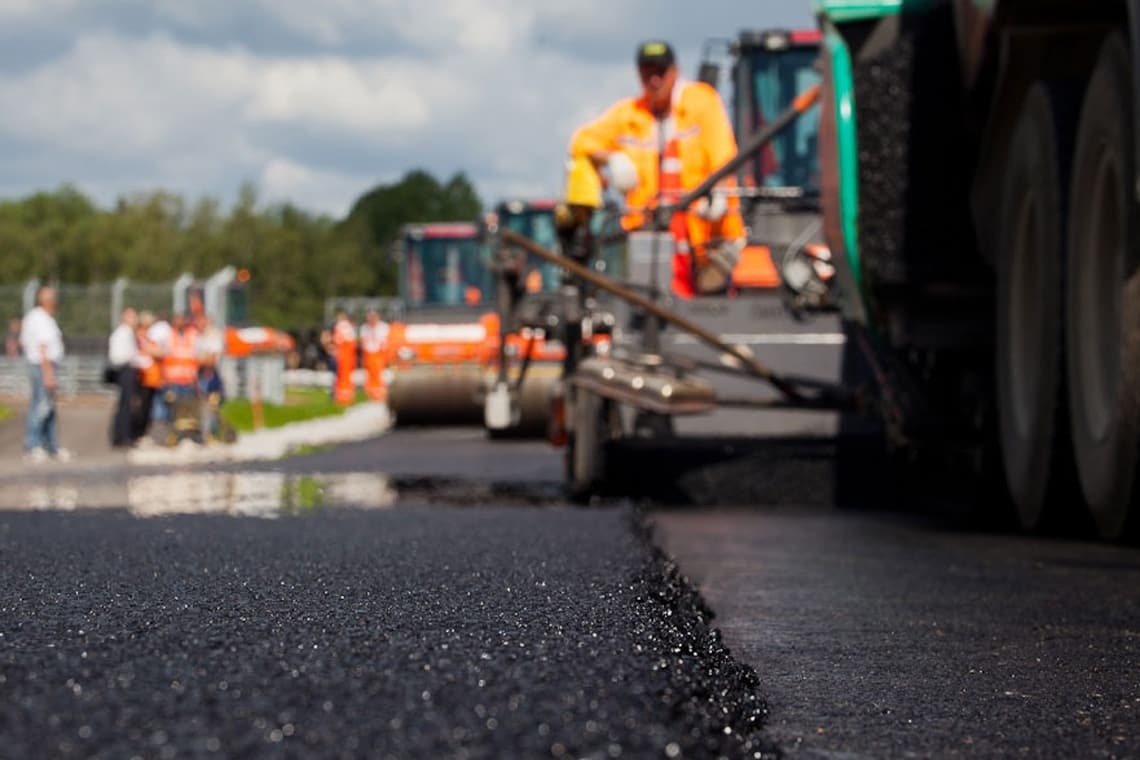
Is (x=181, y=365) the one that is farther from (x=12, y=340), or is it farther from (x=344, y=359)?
(x=344, y=359)

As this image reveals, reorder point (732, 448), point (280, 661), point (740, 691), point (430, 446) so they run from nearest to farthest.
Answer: point (280, 661), point (740, 691), point (732, 448), point (430, 446)

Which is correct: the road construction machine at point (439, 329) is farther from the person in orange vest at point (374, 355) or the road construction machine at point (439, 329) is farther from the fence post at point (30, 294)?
the person in orange vest at point (374, 355)

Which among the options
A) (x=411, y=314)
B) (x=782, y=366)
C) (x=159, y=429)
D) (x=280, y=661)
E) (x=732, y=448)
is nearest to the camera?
(x=280, y=661)

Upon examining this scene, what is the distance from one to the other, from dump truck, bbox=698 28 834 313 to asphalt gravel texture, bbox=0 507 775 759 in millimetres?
3799

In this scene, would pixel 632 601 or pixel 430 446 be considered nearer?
pixel 632 601

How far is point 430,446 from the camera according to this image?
49.6 feet

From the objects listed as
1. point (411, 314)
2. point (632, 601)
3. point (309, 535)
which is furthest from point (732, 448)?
point (411, 314)

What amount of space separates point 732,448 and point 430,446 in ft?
25.0

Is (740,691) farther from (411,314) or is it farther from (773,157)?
(411,314)

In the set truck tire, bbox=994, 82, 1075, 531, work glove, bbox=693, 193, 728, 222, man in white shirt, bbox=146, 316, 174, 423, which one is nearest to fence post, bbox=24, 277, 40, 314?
man in white shirt, bbox=146, 316, 174, 423

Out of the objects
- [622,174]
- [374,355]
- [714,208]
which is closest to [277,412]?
[374,355]

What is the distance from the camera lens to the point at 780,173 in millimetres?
10367

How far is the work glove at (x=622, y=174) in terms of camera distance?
25.3ft

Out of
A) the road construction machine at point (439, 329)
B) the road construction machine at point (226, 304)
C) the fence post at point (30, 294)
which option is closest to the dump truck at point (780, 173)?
the road construction machine at point (439, 329)
